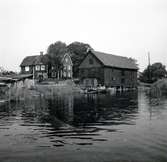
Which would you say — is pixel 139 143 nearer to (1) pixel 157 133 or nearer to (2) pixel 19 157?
(1) pixel 157 133

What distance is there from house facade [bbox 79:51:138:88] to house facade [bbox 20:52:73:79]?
6.16m

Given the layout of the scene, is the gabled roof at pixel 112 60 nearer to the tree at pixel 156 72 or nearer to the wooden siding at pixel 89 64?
the wooden siding at pixel 89 64

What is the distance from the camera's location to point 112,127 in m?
16.6

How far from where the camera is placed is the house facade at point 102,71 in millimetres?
75375

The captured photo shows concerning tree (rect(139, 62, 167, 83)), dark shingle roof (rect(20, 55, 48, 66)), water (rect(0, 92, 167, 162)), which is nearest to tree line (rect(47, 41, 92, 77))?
dark shingle roof (rect(20, 55, 48, 66))

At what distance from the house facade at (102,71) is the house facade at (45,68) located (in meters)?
6.16

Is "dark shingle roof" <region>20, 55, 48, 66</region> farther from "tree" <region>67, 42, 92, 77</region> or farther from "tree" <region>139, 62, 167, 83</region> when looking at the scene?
"tree" <region>139, 62, 167, 83</region>

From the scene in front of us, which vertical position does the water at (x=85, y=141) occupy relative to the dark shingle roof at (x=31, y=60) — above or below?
below

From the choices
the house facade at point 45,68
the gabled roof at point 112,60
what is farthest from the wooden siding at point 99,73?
the house facade at point 45,68

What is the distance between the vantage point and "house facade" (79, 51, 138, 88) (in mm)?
75375

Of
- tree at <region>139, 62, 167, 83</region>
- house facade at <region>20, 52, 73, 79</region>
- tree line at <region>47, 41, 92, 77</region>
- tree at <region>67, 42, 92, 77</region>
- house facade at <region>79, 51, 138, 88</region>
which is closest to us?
house facade at <region>79, 51, 138, 88</region>

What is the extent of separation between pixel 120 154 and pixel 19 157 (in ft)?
13.1

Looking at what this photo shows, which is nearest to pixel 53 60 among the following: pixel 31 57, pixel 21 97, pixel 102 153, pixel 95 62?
pixel 95 62

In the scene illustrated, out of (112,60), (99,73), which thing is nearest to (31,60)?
(99,73)
